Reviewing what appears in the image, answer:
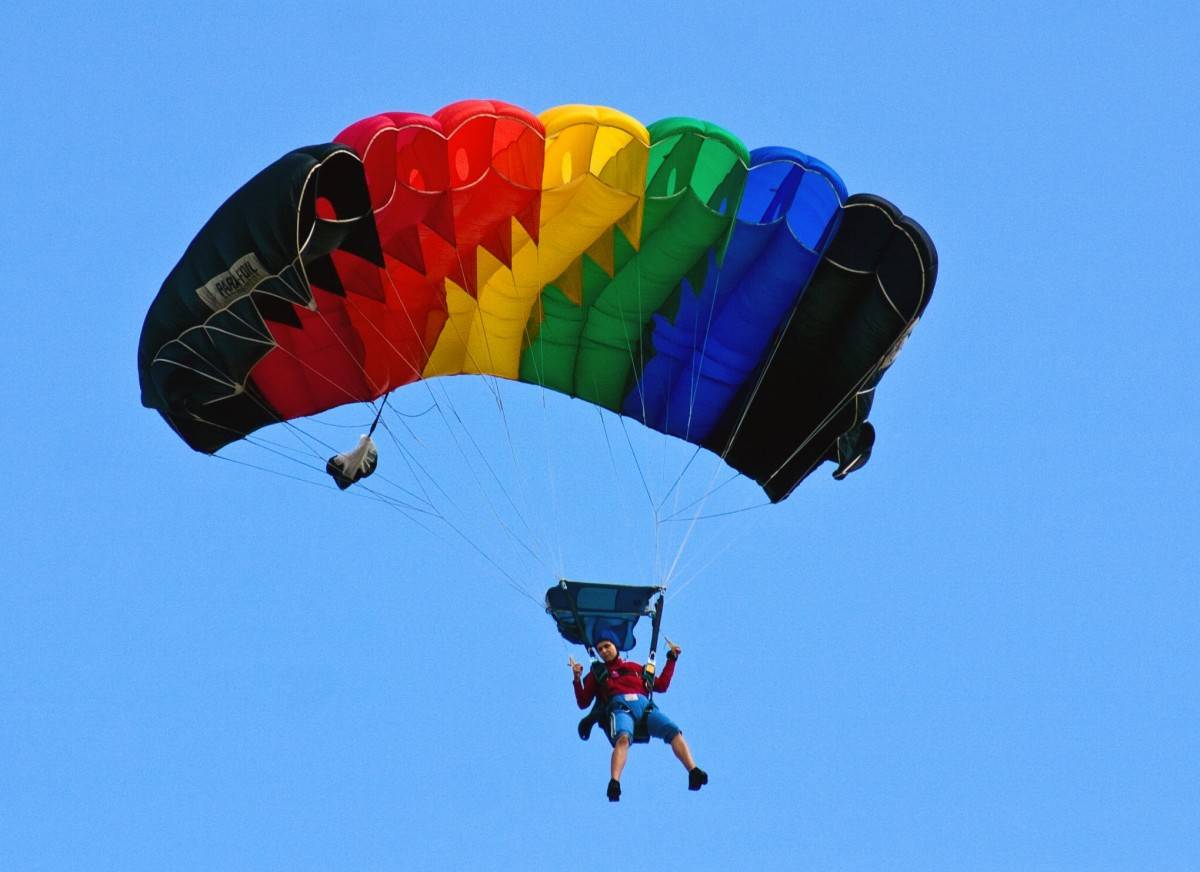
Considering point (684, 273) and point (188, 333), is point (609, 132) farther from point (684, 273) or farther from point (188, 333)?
point (188, 333)

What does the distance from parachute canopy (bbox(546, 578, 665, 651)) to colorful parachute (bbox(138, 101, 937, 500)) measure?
1.89 meters

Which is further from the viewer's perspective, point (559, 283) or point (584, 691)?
point (559, 283)

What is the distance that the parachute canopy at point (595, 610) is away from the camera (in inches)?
653

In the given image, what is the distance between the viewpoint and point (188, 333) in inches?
642

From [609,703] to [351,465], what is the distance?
2.61 metres

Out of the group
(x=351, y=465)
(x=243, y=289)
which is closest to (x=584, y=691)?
(x=351, y=465)

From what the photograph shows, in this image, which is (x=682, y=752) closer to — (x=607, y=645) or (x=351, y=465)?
(x=607, y=645)

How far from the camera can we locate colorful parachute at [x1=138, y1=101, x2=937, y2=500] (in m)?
16.3

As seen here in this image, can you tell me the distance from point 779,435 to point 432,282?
280cm

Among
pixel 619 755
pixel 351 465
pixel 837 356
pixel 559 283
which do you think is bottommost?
pixel 619 755

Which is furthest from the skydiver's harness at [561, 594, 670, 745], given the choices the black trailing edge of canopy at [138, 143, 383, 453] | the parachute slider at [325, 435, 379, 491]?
the black trailing edge of canopy at [138, 143, 383, 453]

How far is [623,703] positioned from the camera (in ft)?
52.6

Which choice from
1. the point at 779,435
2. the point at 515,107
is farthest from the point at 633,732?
the point at 515,107

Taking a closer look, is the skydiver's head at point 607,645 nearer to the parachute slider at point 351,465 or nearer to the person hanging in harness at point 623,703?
the person hanging in harness at point 623,703
